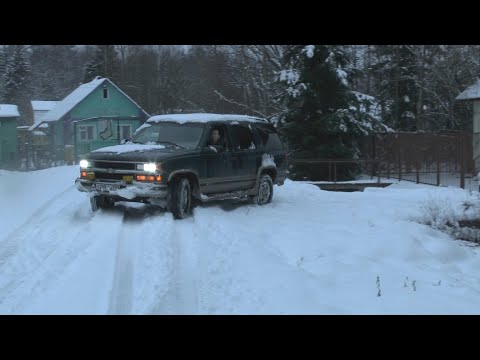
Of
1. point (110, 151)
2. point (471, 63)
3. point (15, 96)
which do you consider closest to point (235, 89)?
point (471, 63)

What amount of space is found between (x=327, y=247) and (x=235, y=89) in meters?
37.0

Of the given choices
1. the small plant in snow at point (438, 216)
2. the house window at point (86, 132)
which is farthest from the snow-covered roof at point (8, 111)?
the small plant in snow at point (438, 216)

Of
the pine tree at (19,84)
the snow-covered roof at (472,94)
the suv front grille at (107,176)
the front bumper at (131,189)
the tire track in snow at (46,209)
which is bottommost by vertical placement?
the tire track in snow at (46,209)

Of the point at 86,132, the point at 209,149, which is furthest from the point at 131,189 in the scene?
the point at 86,132

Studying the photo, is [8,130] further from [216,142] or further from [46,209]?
[216,142]

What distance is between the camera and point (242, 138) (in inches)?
474

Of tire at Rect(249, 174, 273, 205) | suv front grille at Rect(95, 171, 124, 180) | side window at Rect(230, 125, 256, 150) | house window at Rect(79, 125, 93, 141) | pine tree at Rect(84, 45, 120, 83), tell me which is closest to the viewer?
suv front grille at Rect(95, 171, 124, 180)

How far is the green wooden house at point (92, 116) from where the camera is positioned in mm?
43156

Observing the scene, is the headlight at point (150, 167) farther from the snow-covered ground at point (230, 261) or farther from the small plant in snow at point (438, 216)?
the small plant in snow at point (438, 216)

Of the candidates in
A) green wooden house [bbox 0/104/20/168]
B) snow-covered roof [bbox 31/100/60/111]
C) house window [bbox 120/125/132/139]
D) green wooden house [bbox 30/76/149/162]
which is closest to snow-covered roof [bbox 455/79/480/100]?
green wooden house [bbox 30/76/149/162]

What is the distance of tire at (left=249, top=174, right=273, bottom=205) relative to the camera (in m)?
12.2

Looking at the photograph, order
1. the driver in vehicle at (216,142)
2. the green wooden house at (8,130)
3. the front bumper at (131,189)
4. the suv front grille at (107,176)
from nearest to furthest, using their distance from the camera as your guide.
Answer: the front bumper at (131,189)
the suv front grille at (107,176)
the driver in vehicle at (216,142)
the green wooden house at (8,130)

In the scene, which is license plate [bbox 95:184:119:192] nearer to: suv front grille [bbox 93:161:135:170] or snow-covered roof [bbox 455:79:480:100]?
suv front grille [bbox 93:161:135:170]

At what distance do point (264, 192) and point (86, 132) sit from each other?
33.8m
